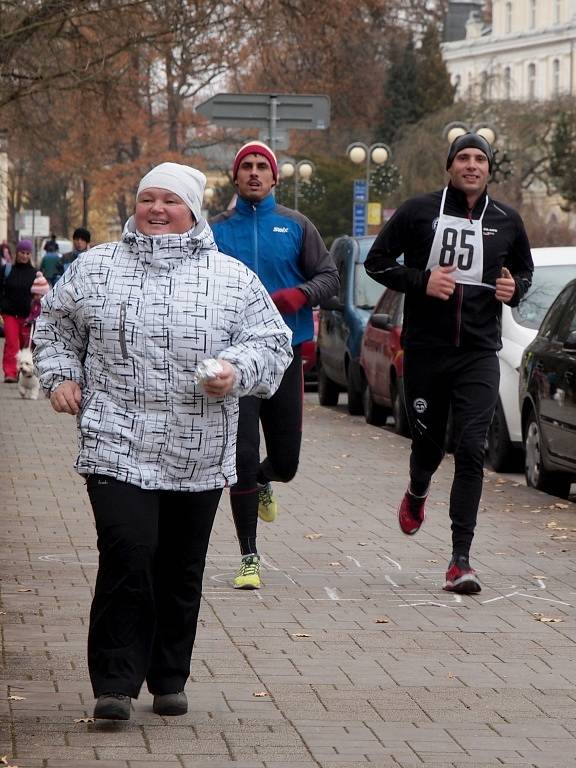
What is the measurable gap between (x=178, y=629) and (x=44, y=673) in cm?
80

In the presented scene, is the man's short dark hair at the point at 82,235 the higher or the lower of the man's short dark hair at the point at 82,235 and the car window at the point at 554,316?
the higher

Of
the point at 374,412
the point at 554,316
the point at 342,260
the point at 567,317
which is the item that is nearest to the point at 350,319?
the point at 342,260

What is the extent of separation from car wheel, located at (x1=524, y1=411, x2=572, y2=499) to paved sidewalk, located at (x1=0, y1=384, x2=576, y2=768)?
73 centimetres

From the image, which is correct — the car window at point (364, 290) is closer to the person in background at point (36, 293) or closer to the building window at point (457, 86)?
the person in background at point (36, 293)

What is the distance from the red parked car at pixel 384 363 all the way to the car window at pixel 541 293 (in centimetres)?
176

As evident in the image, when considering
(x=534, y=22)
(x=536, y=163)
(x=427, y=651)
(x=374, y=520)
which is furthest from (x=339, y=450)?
(x=534, y=22)

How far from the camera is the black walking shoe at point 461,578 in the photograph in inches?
329

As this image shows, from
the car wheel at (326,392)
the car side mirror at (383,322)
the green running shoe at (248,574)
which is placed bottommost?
the car wheel at (326,392)

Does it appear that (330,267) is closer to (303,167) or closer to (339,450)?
(339,450)

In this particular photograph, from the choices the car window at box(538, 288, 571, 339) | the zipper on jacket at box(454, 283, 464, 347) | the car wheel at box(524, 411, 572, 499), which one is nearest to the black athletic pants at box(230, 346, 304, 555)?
the zipper on jacket at box(454, 283, 464, 347)

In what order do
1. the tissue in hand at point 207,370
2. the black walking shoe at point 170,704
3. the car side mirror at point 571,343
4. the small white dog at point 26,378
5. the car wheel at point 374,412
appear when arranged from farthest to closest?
the small white dog at point 26,378 → the car wheel at point 374,412 → the car side mirror at point 571,343 → the black walking shoe at point 170,704 → the tissue in hand at point 207,370

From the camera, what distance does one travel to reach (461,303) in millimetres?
8406

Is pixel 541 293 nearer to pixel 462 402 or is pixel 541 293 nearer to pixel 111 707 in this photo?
pixel 462 402

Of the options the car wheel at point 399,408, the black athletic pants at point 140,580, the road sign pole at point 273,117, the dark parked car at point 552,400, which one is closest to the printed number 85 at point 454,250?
the black athletic pants at point 140,580
